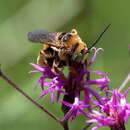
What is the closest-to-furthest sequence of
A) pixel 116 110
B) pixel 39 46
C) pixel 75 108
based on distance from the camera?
pixel 75 108
pixel 116 110
pixel 39 46

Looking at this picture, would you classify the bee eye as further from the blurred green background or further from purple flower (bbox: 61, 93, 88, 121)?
the blurred green background

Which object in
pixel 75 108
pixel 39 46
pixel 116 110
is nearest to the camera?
pixel 75 108

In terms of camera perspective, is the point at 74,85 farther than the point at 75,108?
Yes

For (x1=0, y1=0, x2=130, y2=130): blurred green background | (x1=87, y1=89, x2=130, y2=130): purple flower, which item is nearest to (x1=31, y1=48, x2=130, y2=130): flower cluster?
(x1=87, y1=89, x2=130, y2=130): purple flower

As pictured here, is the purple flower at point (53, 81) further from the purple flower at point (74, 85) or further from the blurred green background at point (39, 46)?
the blurred green background at point (39, 46)

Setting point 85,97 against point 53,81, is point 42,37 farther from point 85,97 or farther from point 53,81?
point 85,97

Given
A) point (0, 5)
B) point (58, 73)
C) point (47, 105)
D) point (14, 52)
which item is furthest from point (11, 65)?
point (58, 73)

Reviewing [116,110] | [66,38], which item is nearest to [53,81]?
[66,38]

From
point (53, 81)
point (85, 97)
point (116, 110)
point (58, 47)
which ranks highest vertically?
point (58, 47)
